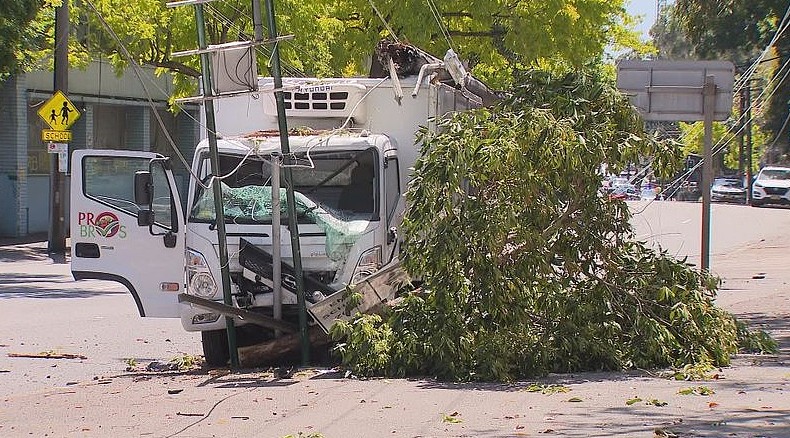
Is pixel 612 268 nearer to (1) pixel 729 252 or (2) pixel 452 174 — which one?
(2) pixel 452 174

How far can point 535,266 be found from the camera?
418 inches

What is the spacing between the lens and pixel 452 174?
10312mm

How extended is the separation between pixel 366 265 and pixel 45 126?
25011 mm

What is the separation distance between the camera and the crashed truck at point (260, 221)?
11227 millimetres

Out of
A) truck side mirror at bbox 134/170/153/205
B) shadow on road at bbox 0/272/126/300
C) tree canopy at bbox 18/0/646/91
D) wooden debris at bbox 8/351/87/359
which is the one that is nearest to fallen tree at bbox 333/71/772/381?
truck side mirror at bbox 134/170/153/205

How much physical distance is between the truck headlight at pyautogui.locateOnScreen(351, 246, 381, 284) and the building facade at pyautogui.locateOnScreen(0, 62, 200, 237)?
17.4m

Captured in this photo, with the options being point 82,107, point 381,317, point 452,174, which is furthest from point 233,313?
point 82,107

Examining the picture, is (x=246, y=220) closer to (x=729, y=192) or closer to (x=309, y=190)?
(x=309, y=190)

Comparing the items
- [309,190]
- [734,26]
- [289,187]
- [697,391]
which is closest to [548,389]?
[697,391]

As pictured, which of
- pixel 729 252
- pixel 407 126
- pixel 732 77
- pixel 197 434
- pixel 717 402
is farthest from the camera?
pixel 729 252

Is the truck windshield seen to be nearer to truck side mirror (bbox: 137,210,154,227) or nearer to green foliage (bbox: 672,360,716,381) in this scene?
truck side mirror (bbox: 137,210,154,227)

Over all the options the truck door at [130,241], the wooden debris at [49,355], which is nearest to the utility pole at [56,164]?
the wooden debris at [49,355]

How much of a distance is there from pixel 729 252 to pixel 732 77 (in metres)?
15.1

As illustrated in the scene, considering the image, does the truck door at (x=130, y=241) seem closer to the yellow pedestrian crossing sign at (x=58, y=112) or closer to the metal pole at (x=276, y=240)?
the metal pole at (x=276, y=240)
